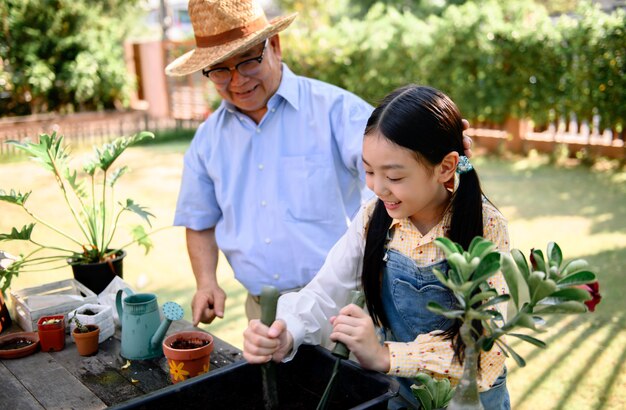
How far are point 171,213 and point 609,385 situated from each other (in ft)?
17.5

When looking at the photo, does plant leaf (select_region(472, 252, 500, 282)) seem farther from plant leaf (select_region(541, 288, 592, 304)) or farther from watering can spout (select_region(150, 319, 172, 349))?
watering can spout (select_region(150, 319, 172, 349))

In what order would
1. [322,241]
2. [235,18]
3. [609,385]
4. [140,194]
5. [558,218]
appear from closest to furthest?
[235,18] < [322,241] < [609,385] < [558,218] < [140,194]

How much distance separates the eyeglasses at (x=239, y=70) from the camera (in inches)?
90.7

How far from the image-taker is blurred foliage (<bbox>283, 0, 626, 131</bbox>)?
8.38 m

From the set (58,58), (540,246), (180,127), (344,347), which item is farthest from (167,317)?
(58,58)

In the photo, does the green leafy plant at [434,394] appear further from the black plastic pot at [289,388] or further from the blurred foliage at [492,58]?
the blurred foliage at [492,58]

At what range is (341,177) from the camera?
2.57 metres

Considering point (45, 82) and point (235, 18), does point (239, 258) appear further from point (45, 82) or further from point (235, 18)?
point (45, 82)

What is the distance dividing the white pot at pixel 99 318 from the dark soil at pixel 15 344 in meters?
0.15

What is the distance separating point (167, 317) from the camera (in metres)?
1.84

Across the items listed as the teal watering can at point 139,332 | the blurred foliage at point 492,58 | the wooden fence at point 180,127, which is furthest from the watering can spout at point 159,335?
the wooden fence at point 180,127

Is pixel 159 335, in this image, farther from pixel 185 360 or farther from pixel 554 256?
pixel 554 256

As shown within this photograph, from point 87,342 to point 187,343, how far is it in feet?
1.31

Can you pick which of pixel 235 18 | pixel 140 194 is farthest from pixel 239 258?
pixel 140 194
